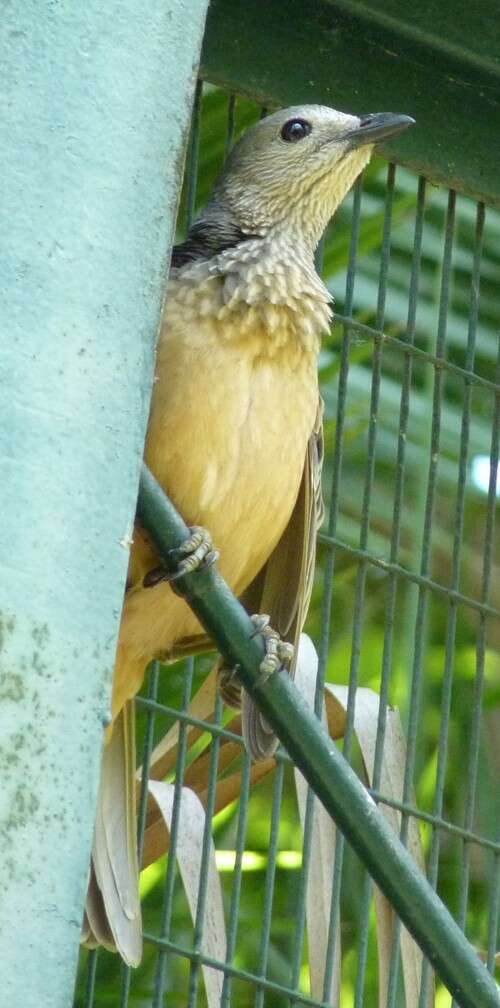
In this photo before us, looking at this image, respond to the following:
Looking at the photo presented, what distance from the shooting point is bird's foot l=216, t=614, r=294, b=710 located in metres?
2.26

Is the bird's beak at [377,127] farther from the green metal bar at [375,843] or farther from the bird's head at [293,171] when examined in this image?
the green metal bar at [375,843]

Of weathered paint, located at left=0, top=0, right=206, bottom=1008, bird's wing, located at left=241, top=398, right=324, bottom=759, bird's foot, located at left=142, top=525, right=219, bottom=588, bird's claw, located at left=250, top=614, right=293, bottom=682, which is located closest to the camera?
weathered paint, located at left=0, top=0, right=206, bottom=1008

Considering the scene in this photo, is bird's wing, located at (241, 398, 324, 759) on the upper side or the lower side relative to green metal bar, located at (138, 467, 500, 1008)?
upper

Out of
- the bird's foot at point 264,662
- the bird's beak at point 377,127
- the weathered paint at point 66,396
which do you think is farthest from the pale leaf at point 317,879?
the weathered paint at point 66,396

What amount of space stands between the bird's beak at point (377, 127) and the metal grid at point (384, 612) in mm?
191

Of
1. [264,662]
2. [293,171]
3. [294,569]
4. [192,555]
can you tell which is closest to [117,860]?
[294,569]

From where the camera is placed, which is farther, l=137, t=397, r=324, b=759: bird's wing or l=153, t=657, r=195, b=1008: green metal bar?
l=137, t=397, r=324, b=759: bird's wing

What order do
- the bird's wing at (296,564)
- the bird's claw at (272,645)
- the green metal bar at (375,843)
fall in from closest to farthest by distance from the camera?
the green metal bar at (375,843), the bird's claw at (272,645), the bird's wing at (296,564)

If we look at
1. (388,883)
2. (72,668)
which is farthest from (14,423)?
(388,883)

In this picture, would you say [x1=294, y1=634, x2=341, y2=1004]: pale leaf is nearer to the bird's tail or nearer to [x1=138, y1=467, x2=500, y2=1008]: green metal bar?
the bird's tail

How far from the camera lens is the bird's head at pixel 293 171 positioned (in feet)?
12.0

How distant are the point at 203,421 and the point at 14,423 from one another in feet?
4.34

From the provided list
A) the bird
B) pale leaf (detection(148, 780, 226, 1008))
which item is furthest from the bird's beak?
pale leaf (detection(148, 780, 226, 1008))

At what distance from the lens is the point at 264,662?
2252 millimetres
